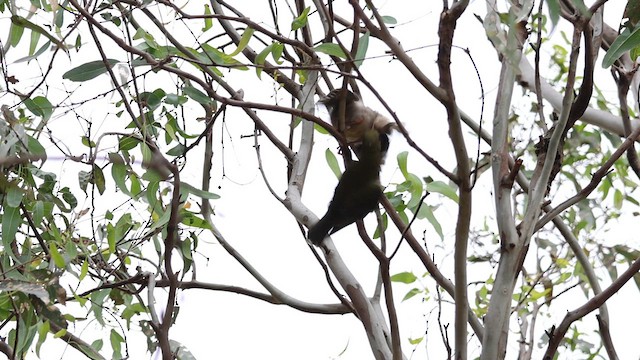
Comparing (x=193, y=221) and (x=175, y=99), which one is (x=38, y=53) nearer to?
(x=175, y=99)

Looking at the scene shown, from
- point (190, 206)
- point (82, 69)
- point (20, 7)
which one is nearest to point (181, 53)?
point (82, 69)

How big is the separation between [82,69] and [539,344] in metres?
1.54

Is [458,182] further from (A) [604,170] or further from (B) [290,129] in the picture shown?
(B) [290,129]

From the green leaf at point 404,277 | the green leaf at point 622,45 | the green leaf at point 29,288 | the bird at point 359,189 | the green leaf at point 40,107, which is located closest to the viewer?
the green leaf at point 622,45

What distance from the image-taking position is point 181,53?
1622 mm

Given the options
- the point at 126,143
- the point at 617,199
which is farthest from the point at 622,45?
the point at 617,199

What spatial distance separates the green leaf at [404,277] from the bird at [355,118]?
40 cm

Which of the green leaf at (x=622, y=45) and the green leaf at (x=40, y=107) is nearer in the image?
the green leaf at (x=622, y=45)

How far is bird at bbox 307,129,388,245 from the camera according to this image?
1.56 meters

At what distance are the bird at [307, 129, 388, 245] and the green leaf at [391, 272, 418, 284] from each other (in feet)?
1.21

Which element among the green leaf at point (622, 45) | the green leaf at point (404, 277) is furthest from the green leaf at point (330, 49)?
the green leaf at point (404, 277)

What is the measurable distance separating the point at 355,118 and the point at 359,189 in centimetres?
14

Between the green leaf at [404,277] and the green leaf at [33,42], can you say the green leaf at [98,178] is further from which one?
the green leaf at [404,277]

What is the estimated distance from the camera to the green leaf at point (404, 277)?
1.94 meters
